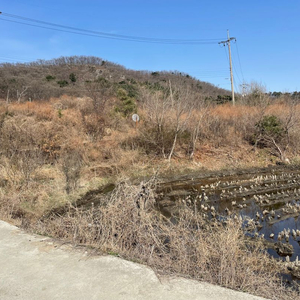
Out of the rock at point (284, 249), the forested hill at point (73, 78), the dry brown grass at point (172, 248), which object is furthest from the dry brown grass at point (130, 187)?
the forested hill at point (73, 78)

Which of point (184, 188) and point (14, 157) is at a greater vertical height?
point (14, 157)

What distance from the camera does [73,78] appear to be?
43.7 meters

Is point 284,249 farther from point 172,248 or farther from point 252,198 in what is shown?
point 252,198

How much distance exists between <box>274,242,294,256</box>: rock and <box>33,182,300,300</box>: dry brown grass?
820mm

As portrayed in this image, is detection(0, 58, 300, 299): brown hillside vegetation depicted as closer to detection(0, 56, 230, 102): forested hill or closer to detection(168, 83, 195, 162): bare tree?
detection(168, 83, 195, 162): bare tree

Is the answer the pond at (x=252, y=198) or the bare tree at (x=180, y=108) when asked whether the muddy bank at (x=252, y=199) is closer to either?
the pond at (x=252, y=198)

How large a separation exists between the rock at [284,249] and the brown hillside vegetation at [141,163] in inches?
18.6

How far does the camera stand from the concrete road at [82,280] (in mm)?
2756

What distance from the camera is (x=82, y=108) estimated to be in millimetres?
20297

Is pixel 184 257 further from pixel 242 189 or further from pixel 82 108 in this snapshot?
pixel 82 108

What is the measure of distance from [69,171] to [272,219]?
26.4ft

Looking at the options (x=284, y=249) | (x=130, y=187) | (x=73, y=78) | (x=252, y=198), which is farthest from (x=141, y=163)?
(x=73, y=78)

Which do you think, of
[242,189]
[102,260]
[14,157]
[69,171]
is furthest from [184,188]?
[102,260]

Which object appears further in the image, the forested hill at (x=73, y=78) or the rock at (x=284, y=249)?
the forested hill at (x=73, y=78)
